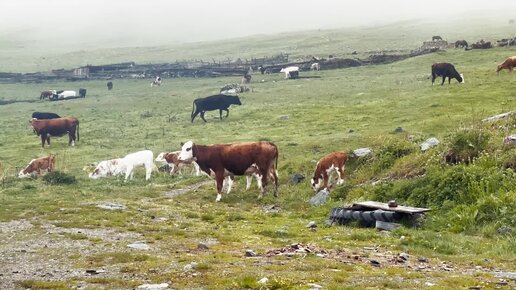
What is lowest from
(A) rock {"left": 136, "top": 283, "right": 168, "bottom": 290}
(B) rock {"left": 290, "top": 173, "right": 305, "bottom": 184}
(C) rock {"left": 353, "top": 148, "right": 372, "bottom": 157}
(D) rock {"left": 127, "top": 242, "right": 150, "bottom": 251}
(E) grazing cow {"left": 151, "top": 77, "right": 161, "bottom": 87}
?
(E) grazing cow {"left": 151, "top": 77, "right": 161, "bottom": 87}

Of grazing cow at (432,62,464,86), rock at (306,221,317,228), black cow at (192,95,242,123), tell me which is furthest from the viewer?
black cow at (192,95,242,123)

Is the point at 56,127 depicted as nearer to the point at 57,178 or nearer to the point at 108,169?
the point at 108,169

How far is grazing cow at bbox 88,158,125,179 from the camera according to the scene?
30.6 metres

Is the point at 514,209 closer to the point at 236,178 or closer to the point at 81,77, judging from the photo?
the point at 236,178

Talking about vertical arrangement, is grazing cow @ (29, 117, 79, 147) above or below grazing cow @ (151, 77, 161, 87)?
above

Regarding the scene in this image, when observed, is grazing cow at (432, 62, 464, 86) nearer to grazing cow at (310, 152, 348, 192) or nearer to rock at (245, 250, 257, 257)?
grazing cow at (310, 152, 348, 192)

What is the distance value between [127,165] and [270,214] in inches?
507

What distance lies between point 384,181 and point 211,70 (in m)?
66.0

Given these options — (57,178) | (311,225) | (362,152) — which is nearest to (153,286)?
(311,225)

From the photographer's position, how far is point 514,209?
15.4 meters

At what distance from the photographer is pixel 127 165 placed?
31.0 m

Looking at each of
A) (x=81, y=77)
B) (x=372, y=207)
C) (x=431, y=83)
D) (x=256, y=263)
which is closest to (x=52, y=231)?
(x=256, y=263)

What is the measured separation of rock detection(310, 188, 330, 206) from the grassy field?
29cm

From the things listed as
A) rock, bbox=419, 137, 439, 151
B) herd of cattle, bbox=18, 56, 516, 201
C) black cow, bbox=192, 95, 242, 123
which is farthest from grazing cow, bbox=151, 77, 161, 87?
rock, bbox=419, 137, 439, 151
